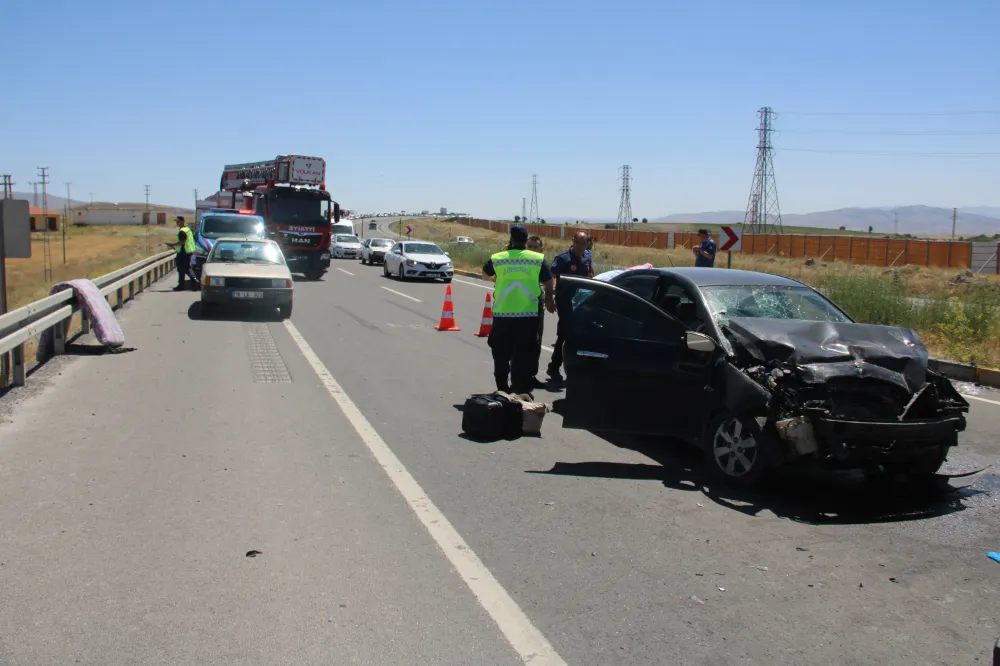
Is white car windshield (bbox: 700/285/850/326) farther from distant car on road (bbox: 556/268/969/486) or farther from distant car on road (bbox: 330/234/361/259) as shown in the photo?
distant car on road (bbox: 330/234/361/259)

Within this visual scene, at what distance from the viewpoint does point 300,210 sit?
103ft

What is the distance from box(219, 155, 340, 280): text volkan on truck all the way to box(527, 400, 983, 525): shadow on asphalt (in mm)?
24705

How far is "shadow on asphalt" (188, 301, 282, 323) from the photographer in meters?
17.9

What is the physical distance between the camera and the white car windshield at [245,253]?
19078mm

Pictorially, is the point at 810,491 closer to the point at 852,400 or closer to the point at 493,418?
the point at 852,400

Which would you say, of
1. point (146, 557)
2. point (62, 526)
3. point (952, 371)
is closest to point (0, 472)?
point (62, 526)

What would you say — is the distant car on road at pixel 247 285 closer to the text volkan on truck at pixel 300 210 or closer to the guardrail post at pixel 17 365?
the guardrail post at pixel 17 365

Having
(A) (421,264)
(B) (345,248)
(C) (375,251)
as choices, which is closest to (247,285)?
(A) (421,264)

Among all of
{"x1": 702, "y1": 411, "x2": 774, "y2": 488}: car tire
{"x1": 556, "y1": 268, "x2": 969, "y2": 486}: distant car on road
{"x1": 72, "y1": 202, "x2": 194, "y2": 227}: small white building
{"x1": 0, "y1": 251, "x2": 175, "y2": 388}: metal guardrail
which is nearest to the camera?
{"x1": 556, "y1": 268, "x2": 969, "y2": 486}: distant car on road

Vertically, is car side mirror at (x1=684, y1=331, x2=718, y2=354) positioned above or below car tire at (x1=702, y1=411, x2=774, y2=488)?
above

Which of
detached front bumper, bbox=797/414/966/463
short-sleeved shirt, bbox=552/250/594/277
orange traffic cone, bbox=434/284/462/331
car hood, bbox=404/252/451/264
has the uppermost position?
short-sleeved shirt, bbox=552/250/594/277

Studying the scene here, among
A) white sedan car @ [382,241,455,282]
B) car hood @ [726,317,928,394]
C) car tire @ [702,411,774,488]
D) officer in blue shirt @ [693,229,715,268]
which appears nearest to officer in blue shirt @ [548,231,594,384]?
car hood @ [726,317,928,394]

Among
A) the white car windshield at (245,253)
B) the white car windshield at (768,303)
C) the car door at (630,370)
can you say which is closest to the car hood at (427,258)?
the white car windshield at (245,253)

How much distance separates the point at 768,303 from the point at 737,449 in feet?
5.60
